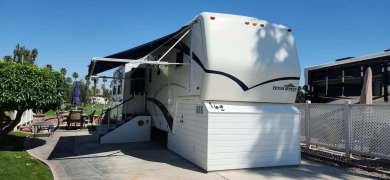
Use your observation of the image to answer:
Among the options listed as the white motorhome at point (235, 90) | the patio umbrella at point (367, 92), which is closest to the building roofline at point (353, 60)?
the patio umbrella at point (367, 92)

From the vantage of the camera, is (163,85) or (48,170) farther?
(163,85)

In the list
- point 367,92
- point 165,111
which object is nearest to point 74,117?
point 165,111

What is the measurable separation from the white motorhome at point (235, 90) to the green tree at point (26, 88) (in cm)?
178

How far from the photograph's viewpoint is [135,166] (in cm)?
675

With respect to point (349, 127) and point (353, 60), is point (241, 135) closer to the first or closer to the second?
point (349, 127)

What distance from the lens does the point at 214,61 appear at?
6.38 m

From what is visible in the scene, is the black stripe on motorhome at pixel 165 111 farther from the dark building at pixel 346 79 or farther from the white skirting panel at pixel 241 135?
the dark building at pixel 346 79

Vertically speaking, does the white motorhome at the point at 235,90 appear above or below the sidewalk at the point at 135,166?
above

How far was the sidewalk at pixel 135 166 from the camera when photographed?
605cm

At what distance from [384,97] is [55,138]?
10394 mm

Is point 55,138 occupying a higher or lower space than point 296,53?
lower

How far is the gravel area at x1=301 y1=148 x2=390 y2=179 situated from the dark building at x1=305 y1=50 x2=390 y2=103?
1.69 metres

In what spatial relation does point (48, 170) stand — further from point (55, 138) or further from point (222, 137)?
point (55, 138)

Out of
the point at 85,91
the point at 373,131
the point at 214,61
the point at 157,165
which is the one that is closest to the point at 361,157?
the point at 373,131
